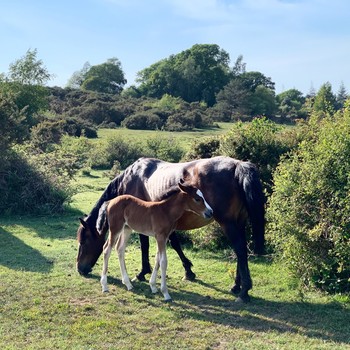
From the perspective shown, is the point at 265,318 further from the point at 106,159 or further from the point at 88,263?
the point at 106,159

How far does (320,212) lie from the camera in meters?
6.62

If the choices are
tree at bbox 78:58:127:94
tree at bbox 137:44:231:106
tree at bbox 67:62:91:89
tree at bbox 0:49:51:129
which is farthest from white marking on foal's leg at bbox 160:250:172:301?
tree at bbox 67:62:91:89

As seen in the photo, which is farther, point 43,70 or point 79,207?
point 43,70

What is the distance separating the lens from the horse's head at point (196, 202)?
6.45 metres

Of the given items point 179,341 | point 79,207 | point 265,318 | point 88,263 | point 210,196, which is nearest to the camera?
point 179,341

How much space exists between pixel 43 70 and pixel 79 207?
1168 inches

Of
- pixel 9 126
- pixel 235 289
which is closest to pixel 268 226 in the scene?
pixel 235 289

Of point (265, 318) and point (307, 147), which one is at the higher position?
point (307, 147)

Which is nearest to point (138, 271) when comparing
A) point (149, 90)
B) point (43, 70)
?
point (43, 70)

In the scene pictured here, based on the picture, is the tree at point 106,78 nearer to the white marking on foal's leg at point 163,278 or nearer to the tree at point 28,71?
the tree at point 28,71

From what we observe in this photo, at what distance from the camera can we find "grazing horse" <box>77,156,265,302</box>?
665 centimetres

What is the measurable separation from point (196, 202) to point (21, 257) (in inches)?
180

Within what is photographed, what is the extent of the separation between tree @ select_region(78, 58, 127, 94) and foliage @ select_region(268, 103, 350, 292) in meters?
73.9

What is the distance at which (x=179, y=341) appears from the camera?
Result: 16.8 ft
